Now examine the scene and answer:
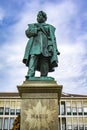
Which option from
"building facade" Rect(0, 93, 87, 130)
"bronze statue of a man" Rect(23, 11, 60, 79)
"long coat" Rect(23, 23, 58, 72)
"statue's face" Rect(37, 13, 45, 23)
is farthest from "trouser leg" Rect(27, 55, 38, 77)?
"building facade" Rect(0, 93, 87, 130)

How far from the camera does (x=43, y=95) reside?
10.6 metres

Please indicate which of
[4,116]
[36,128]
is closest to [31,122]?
[36,128]

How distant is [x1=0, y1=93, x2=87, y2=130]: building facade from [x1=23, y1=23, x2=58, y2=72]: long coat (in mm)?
51188

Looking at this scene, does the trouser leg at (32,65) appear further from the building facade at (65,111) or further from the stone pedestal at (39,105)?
the building facade at (65,111)

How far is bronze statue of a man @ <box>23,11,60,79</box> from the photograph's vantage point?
11.4 m

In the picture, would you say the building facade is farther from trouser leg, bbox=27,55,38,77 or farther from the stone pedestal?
the stone pedestal

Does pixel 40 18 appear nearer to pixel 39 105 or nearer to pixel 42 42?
pixel 42 42

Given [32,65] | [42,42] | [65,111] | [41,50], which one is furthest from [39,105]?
[65,111]

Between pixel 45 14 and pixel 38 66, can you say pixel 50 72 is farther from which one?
pixel 45 14

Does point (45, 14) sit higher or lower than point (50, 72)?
higher

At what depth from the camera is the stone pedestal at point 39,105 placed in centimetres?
1019

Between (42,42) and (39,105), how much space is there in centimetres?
232

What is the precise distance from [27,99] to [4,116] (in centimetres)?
5339

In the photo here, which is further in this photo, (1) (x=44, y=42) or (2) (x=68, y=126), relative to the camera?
(2) (x=68, y=126)
